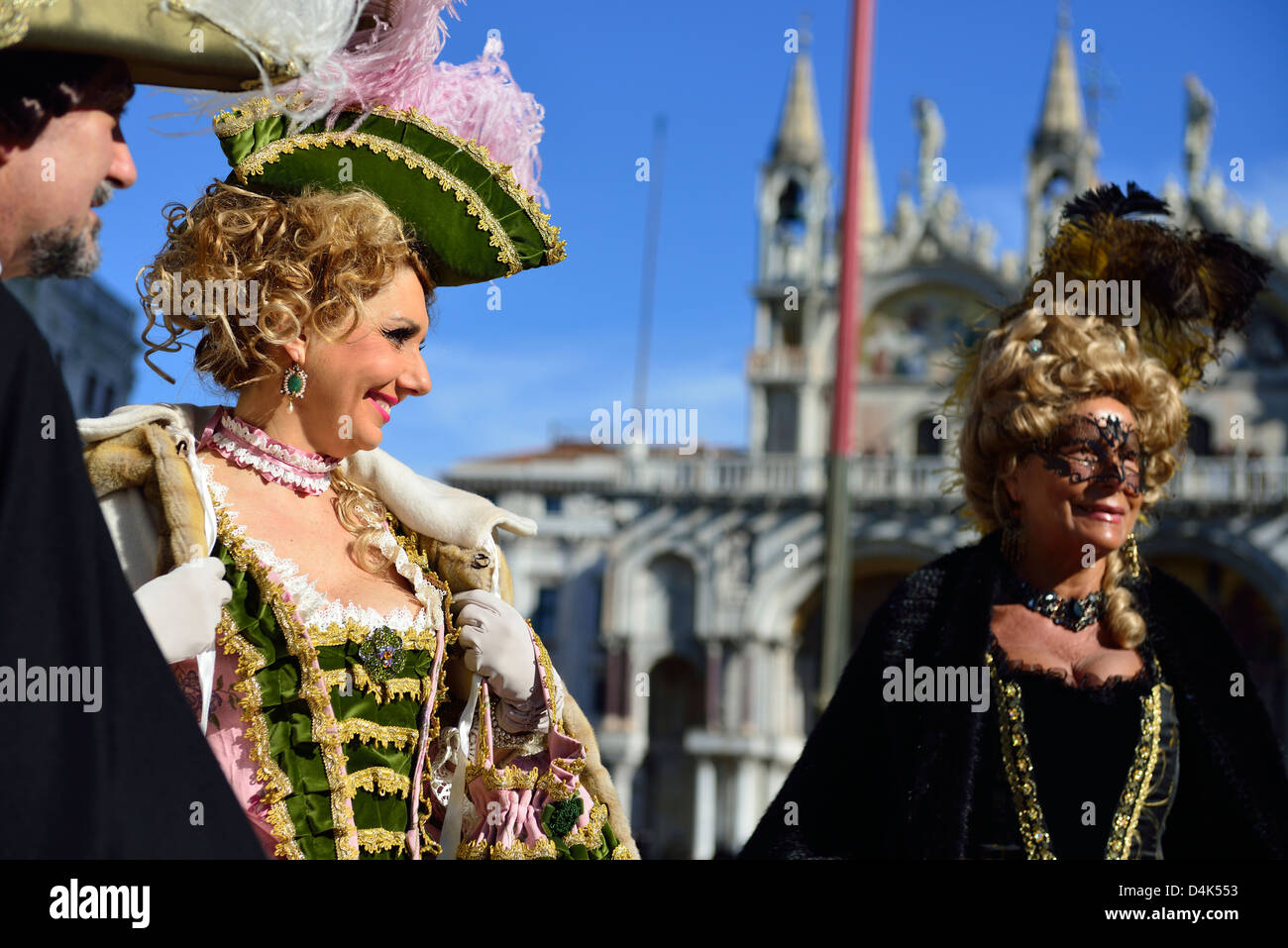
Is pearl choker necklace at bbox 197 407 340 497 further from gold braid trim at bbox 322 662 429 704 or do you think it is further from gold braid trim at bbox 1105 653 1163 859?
gold braid trim at bbox 1105 653 1163 859

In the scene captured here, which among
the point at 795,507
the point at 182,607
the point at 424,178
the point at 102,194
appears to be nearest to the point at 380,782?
the point at 182,607

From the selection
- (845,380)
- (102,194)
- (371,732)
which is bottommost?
(371,732)

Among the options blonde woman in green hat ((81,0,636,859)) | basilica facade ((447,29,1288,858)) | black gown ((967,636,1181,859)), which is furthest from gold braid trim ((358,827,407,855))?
basilica facade ((447,29,1288,858))

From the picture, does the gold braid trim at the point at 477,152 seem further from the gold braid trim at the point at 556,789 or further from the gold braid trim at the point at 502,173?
the gold braid trim at the point at 556,789

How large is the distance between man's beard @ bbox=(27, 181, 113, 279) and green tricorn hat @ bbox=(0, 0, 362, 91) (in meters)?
0.19

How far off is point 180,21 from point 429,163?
101 cm

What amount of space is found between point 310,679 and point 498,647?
0.36 metres

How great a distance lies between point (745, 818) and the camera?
27938mm

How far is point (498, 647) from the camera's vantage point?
2.79 meters

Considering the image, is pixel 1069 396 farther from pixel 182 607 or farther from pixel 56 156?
pixel 56 156

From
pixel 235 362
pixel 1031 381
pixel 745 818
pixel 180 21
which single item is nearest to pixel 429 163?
pixel 235 362

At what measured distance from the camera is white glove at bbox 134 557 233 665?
2.34 meters
